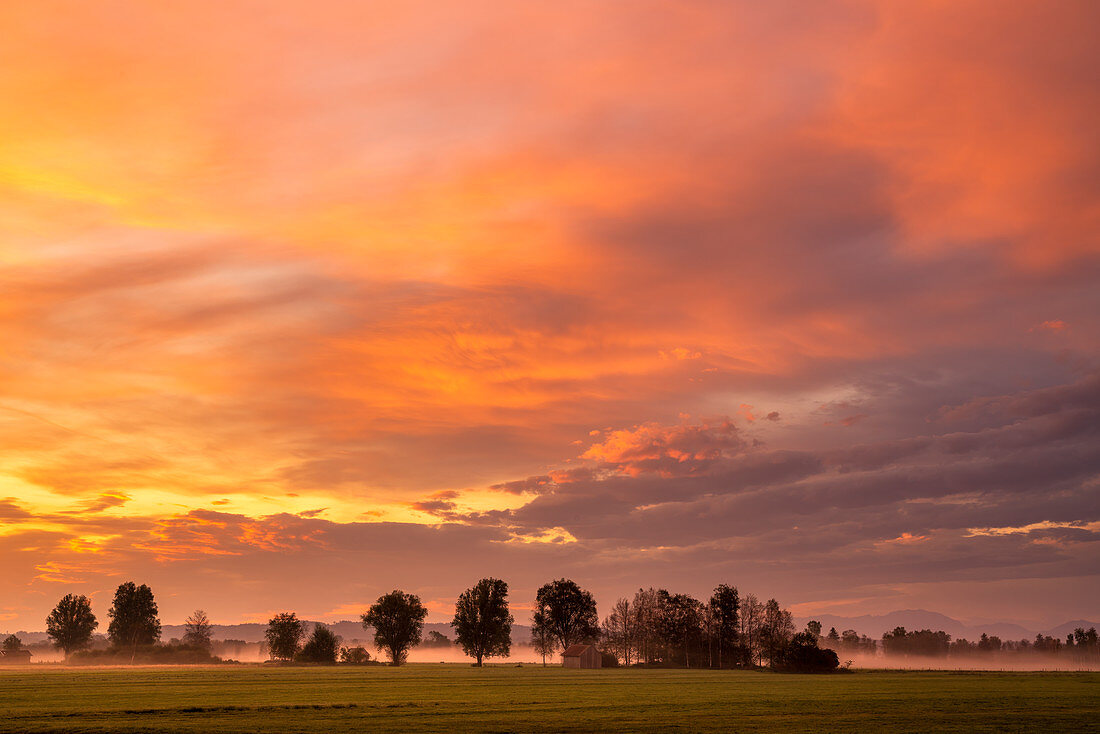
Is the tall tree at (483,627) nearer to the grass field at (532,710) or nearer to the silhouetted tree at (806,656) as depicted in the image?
the silhouetted tree at (806,656)

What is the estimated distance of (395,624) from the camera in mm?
194375

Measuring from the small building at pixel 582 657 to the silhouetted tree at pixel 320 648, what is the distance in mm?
58553

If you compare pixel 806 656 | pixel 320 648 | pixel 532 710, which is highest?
pixel 532 710

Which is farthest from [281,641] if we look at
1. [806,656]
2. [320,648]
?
[806,656]

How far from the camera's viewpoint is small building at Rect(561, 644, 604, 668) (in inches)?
6644

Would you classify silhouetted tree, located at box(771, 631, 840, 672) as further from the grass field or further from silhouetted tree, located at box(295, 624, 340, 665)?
silhouetted tree, located at box(295, 624, 340, 665)

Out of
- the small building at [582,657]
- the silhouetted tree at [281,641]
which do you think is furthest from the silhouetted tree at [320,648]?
the small building at [582,657]

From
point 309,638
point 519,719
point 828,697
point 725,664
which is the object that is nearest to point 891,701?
point 828,697

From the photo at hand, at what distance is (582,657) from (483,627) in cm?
3610

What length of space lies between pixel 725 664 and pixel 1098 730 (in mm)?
162928

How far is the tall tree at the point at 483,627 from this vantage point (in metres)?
196

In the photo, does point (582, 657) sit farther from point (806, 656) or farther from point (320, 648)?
point (320, 648)

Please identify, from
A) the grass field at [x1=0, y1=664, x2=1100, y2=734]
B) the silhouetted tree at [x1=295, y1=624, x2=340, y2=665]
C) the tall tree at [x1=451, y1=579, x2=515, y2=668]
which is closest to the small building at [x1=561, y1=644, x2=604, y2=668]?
the tall tree at [x1=451, y1=579, x2=515, y2=668]

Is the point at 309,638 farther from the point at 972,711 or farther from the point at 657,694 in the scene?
the point at 972,711
